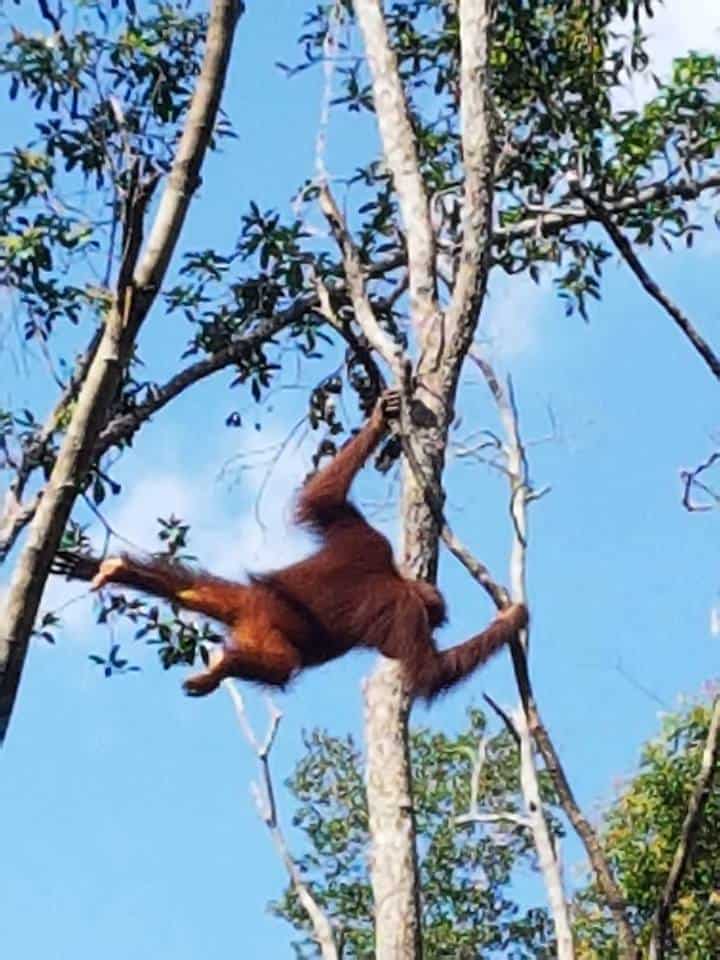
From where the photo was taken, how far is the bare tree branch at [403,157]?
479cm

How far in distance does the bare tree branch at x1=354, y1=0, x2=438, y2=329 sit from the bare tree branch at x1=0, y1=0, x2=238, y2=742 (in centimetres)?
221

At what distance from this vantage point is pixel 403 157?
510 cm

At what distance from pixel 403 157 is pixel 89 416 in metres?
2.95

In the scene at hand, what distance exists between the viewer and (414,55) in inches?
286

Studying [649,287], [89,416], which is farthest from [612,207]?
[89,416]

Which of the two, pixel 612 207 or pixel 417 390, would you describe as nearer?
pixel 417 390

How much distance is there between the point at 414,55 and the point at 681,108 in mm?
1021

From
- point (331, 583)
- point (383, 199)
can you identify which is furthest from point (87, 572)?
point (383, 199)

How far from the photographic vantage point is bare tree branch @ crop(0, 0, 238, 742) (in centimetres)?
222

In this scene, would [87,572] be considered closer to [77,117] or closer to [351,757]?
[77,117]

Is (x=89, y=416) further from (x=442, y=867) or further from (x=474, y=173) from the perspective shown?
(x=442, y=867)

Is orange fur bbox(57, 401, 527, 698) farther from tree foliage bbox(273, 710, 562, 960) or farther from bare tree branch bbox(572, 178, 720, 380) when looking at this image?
tree foliage bbox(273, 710, 562, 960)

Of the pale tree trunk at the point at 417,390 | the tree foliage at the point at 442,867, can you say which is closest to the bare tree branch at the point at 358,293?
the pale tree trunk at the point at 417,390

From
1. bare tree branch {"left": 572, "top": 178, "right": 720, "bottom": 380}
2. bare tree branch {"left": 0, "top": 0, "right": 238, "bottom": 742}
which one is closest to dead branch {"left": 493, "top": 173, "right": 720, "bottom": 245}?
bare tree branch {"left": 572, "top": 178, "right": 720, "bottom": 380}
